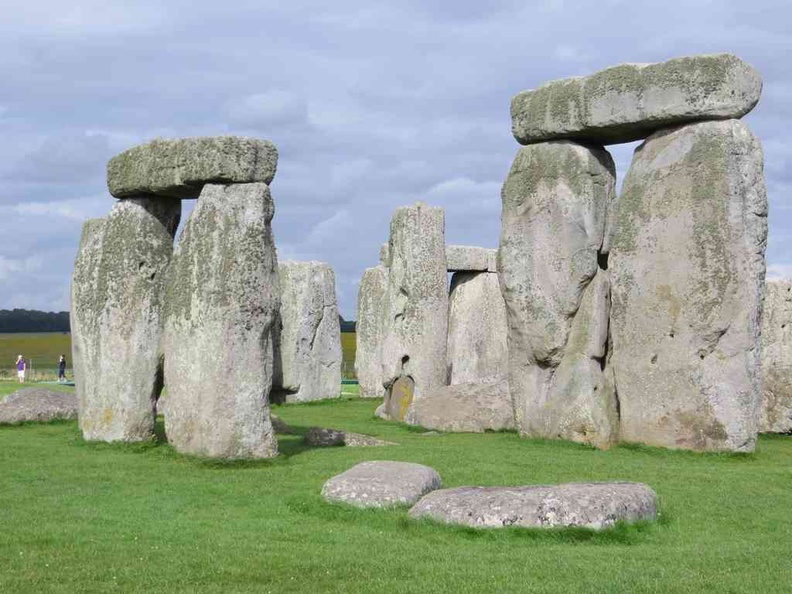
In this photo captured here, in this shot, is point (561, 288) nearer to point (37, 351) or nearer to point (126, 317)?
point (126, 317)

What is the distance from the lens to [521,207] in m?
15.1

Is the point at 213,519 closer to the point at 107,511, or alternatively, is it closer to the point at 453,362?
the point at 107,511

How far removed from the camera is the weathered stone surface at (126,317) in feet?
44.0

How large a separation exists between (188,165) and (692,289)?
6.15m

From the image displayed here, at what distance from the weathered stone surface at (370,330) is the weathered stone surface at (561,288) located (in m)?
11.0

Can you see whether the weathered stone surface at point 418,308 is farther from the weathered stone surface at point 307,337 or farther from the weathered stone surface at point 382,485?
the weathered stone surface at point 382,485

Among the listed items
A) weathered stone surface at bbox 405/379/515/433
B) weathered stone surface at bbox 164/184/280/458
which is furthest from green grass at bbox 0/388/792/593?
weathered stone surface at bbox 405/379/515/433

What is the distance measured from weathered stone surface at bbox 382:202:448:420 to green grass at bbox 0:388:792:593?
20.2 feet

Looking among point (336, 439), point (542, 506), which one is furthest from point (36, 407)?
point (542, 506)

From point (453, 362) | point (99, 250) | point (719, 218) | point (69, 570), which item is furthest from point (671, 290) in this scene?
point (453, 362)

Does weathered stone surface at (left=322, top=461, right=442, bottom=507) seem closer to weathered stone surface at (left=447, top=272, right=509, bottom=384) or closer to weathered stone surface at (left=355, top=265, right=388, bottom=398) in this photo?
weathered stone surface at (left=355, top=265, right=388, bottom=398)

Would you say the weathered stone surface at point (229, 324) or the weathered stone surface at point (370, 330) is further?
the weathered stone surface at point (370, 330)

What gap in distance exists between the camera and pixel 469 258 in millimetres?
26625

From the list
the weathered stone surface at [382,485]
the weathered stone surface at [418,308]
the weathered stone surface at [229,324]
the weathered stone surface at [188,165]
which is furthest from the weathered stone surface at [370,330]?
the weathered stone surface at [382,485]
